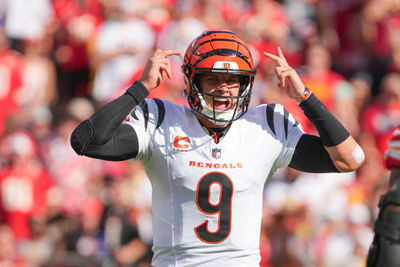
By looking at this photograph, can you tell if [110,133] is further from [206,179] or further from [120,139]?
[206,179]

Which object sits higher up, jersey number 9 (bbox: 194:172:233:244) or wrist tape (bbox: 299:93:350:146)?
wrist tape (bbox: 299:93:350:146)

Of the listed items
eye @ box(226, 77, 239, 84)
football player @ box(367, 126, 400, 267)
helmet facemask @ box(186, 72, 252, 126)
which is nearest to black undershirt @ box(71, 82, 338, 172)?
helmet facemask @ box(186, 72, 252, 126)

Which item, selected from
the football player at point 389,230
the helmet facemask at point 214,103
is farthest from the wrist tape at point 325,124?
the football player at point 389,230

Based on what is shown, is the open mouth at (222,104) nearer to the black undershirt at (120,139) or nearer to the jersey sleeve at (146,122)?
the black undershirt at (120,139)

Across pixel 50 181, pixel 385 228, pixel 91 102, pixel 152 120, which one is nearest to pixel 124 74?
pixel 91 102

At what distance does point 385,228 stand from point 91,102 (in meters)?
6.31

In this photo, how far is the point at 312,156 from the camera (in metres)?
3.58

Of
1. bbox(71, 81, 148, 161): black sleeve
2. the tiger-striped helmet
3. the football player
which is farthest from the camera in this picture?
the tiger-striped helmet

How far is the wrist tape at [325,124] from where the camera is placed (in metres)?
3.44

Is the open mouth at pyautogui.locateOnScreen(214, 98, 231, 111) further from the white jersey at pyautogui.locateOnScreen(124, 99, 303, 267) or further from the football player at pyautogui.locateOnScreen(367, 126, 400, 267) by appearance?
the football player at pyautogui.locateOnScreen(367, 126, 400, 267)

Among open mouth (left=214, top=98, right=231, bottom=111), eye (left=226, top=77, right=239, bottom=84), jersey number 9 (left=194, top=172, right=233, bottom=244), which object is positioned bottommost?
jersey number 9 (left=194, top=172, right=233, bottom=244)

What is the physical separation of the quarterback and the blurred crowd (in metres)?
3.16

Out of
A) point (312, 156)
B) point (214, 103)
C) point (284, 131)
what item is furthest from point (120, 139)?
point (312, 156)

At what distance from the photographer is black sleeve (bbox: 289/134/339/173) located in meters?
3.56
